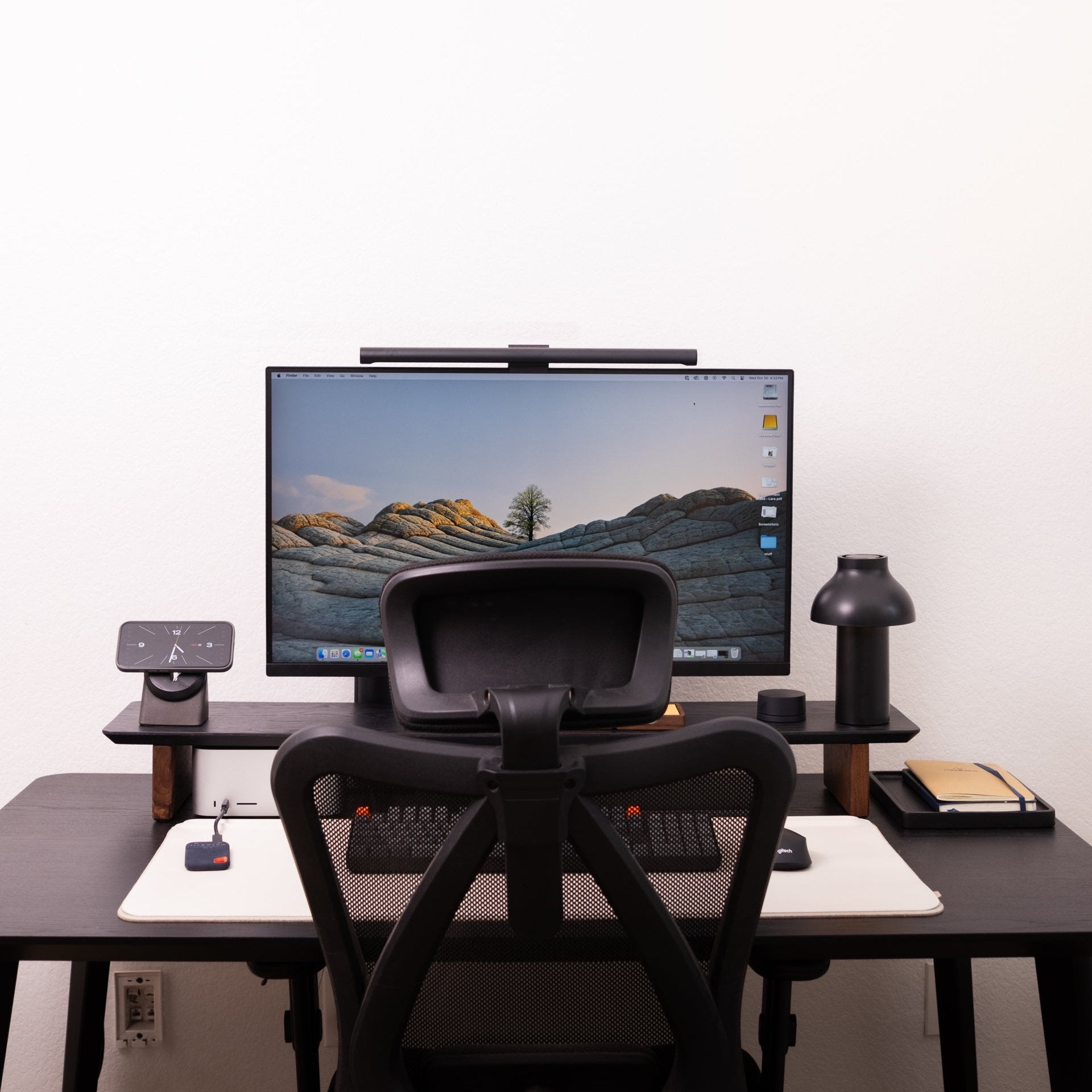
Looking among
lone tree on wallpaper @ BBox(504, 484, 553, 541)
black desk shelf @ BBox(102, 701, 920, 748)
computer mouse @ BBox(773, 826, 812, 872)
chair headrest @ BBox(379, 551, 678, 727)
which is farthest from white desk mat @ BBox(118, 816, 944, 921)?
lone tree on wallpaper @ BBox(504, 484, 553, 541)

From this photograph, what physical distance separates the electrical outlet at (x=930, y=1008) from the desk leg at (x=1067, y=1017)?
1.98ft

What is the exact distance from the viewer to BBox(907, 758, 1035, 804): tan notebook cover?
140 cm

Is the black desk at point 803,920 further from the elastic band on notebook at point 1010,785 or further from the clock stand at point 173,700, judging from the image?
the clock stand at point 173,700

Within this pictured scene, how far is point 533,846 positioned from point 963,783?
88 centimetres

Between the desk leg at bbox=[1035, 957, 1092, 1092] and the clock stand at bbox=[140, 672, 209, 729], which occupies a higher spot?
the clock stand at bbox=[140, 672, 209, 729]

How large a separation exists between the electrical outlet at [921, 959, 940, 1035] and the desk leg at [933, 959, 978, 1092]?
18cm

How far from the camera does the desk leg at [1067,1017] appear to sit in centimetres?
115

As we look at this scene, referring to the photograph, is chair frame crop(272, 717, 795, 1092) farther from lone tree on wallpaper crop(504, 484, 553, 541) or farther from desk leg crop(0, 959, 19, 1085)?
lone tree on wallpaper crop(504, 484, 553, 541)

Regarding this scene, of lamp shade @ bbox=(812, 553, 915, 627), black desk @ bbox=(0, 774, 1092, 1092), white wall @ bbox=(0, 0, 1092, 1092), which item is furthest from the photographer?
white wall @ bbox=(0, 0, 1092, 1092)

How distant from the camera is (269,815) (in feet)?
4.66

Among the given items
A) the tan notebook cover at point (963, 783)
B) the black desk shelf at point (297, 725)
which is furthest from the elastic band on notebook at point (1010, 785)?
the black desk shelf at point (297, 725)

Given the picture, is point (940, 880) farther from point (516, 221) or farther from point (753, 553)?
point (516, 221)

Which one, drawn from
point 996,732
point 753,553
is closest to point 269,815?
point 753,553

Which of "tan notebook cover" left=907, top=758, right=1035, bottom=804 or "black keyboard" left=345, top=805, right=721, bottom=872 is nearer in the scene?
"black keyboard" left=345, top=805, right=721, bottom=872
